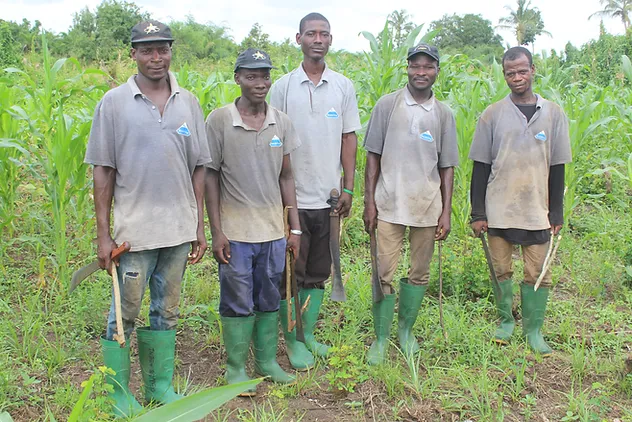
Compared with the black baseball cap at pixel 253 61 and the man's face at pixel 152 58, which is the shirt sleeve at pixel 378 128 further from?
the man's face at pixel 152 58

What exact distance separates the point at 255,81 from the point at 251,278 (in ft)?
3.46

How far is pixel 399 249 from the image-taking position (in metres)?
3.83

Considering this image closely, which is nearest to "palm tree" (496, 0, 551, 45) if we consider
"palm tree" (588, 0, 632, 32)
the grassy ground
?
"palm tree" (588, 0, 632, 32)

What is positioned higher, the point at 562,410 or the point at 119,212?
the point at 119,212

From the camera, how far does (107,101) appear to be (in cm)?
287

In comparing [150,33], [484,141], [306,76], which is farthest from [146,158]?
[484,141]

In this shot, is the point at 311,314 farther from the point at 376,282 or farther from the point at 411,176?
the point at 411,176

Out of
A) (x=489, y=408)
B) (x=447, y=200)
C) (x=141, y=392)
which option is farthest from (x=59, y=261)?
(x=489, y=408)

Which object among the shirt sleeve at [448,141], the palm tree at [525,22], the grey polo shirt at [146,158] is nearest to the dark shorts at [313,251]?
the shirt sleeve at [448,141]

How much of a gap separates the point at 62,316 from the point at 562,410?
3.12 metres

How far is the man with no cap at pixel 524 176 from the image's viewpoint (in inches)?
151

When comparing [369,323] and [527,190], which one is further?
[369,323]

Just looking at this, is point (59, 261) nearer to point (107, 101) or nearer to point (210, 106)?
point (107, 101)

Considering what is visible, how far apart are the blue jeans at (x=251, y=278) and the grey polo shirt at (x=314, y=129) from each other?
0.43 m
